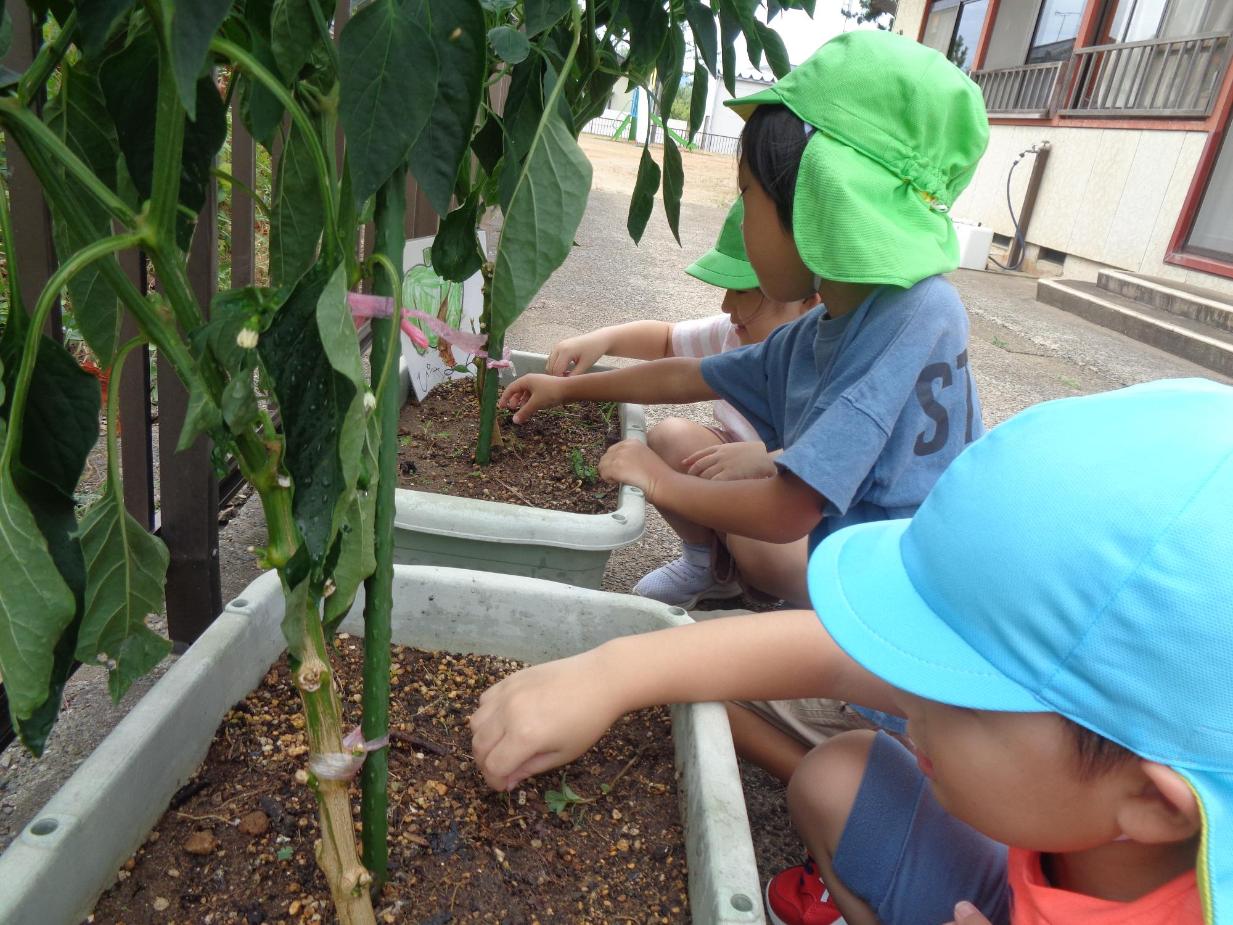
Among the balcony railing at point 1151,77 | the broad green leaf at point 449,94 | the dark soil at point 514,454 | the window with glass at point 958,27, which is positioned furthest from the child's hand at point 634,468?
the window with glass at point 958,27

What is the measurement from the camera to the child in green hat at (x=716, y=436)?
168 centimetres

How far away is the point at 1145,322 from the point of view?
219 inches

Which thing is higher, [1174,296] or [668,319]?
[1174,296]

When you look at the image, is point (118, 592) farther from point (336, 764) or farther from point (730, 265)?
point (730, 265)

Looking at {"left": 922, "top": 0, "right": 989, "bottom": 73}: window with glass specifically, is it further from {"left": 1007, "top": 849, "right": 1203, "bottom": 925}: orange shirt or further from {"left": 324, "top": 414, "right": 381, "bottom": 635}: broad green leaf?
{"left": 324, "top": 414, "right": 381, "bottom": 635}: broad green leaf

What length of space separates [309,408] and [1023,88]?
1083 cm

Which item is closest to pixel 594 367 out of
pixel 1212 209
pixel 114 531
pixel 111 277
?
pixel 114 531

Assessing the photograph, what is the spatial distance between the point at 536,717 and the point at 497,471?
0.88 metres

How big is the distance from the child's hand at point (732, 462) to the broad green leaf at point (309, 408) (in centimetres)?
117

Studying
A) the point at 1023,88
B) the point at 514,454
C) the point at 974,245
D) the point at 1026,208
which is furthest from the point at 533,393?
the point at 1023,88

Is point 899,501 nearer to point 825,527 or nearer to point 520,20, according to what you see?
point 825,527

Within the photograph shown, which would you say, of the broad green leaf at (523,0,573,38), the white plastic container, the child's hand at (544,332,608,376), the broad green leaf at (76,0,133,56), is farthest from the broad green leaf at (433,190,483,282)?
the white plastic container

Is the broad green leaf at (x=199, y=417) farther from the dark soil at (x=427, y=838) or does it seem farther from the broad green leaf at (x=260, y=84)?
the dark soil at (x=427, y=838)

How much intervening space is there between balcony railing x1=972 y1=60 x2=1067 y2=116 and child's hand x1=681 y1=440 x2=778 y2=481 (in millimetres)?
8315
